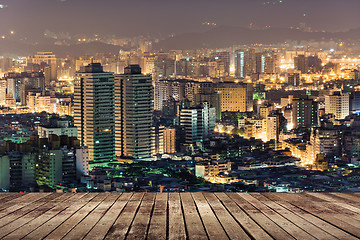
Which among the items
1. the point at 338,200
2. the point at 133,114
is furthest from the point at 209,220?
the point at 133,114

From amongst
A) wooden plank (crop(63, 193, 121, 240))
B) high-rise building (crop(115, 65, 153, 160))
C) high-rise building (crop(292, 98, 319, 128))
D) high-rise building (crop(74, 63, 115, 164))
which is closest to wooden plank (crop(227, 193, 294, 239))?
wooden plank (crop(63, 193, 121, 240))

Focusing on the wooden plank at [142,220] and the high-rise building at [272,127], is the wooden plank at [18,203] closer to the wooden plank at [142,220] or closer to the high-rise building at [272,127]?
the wooden plank at [142,220]

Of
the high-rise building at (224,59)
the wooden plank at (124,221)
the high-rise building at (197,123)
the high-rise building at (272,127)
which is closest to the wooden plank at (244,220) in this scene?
the wooden plank at (124,221)

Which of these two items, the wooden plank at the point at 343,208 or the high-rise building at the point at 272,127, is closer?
the wooden plank at the point at 343,208

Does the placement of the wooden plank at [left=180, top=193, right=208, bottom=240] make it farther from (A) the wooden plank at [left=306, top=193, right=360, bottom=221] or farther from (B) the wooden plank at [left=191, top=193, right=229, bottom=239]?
(A) the wooden plank at [left=306, top=193, right=360, bottom=221]

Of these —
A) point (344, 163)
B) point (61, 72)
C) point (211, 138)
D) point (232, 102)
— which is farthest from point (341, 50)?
point (344, 163)

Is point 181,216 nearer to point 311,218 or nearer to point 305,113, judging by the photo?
point 311,218
